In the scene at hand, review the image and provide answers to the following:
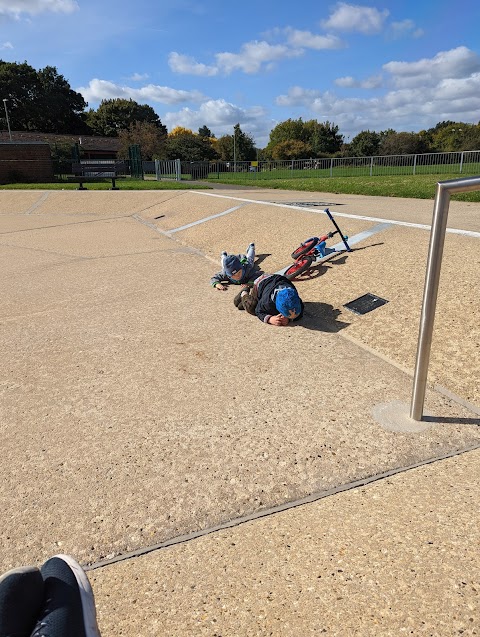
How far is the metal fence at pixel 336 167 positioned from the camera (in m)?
23.2

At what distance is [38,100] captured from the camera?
7150 centimetres

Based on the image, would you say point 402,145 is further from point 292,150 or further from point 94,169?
point 94,169

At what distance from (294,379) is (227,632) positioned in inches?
76.7

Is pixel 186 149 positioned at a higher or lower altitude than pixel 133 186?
higher

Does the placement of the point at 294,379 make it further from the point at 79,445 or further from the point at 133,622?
the point at 133,622

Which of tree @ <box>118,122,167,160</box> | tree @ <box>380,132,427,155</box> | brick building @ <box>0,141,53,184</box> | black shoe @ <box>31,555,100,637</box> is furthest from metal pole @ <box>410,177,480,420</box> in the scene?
tree @ <box>380,132,427,155</box>

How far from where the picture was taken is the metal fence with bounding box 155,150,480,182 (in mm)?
23172

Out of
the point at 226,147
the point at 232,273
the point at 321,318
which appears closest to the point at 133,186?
the point at 232,273

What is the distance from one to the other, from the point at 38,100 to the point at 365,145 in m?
49.8

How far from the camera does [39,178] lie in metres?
27.6

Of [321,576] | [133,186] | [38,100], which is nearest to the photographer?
[321,576]

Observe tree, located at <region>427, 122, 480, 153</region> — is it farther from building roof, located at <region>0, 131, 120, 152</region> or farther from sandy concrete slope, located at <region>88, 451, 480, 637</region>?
sandy concrete slope, located at <region>88, 451, 480, 637</region>

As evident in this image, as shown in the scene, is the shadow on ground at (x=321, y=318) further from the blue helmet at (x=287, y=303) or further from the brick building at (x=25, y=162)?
the brick building at (x=25, y=162)

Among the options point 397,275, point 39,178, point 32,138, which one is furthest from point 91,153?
point 397,275
